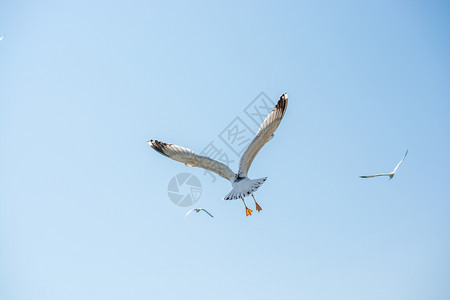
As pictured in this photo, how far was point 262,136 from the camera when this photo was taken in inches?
650

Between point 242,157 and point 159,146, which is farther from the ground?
point 159,146

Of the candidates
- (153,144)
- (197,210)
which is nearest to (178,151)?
(153,144)

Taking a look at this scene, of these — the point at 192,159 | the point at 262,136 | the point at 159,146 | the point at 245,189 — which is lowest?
the point at 245,189

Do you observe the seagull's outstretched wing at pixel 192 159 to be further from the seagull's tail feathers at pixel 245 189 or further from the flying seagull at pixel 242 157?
the seagull's tail feathers at pixel 245 189

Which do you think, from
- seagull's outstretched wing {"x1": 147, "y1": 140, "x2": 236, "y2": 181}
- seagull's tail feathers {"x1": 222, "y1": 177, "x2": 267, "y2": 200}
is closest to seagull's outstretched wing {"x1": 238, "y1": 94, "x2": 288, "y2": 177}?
seagull's outstretched wing {"x1": 147, "y1": 140, "x2": 236, "y2": 181}

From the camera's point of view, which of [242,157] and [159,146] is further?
[159,146]

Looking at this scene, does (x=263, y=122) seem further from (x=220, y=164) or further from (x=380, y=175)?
(x=380, y=175)

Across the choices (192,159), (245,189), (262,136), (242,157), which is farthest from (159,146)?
(245,189)

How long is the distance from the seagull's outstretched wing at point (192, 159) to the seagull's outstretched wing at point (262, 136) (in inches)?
19.5

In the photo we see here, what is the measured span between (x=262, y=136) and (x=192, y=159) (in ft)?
7.42

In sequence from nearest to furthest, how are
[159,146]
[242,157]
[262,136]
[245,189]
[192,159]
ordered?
[245,189] < [192,159] < [262,136] < [242,157] < [159,146]

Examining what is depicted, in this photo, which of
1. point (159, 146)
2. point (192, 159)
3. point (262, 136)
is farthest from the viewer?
point (159, 146)

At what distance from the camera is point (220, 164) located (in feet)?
54.0

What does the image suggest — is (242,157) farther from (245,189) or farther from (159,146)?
(159,146)
